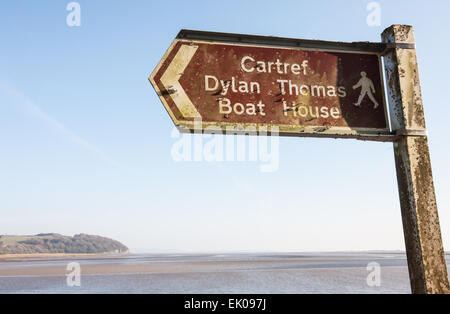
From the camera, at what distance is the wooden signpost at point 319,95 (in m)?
2.04

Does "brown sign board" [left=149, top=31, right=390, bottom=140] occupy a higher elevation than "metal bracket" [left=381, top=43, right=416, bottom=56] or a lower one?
lower

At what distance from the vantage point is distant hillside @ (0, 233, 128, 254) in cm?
15188

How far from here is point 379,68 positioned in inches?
93.8

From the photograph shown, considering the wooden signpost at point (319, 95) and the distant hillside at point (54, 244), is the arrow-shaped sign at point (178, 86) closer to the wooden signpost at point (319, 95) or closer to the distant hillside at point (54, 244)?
the wooden signpost at point (319, 95)

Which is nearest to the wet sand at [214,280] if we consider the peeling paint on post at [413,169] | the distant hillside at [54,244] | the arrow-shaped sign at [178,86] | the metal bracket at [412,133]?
the peeling paint on post at [413,169]

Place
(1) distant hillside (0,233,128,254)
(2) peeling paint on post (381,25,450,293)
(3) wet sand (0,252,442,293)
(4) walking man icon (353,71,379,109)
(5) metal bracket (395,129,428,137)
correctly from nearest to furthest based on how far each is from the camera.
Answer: (2) peeling paint on post (381,25,450,293), (5) metal bracket (395,129,428,137), (4) walking man icon (353,71,379,109), (3) wet sand (0,252,442,293), (1) distant hillside (0,233,128,254)

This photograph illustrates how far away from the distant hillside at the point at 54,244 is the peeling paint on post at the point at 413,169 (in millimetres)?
171273

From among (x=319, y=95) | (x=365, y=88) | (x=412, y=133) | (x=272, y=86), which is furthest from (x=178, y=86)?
(x=412, y=133)

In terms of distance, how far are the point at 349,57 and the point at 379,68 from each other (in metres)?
A: 0.23

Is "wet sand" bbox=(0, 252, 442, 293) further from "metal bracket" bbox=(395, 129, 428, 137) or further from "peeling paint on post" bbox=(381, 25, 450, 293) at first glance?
"metal bracket" bbox=(395, 129, 428, 137)

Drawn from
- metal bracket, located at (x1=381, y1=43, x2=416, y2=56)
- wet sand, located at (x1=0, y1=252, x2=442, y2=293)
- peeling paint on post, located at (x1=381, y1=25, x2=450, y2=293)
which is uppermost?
metal bracket, located at (x1=381, y1=43, x2=416, y2=56)

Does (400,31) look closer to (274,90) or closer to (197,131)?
(274,90)

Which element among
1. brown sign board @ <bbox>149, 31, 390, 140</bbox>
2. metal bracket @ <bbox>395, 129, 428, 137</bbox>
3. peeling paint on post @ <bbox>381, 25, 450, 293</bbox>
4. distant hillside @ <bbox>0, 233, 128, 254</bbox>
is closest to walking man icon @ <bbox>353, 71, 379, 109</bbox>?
brown sign board @ <bbox>149, 31, 390, 140</bbox>
